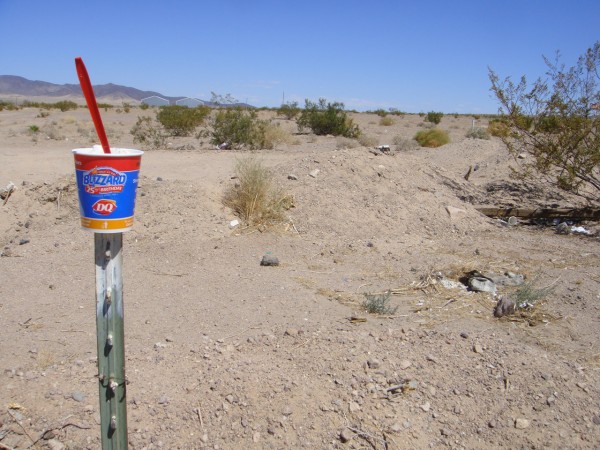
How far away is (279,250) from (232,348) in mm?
2668

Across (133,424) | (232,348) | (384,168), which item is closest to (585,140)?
(384,168)

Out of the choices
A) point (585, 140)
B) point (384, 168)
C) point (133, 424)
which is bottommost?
point (133, 424)

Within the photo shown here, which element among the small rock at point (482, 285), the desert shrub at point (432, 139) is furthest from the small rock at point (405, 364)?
the desert shrub at point (432, 139)

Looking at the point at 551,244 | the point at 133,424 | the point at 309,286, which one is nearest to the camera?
the point at 133,424

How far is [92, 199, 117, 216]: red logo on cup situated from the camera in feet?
7.19

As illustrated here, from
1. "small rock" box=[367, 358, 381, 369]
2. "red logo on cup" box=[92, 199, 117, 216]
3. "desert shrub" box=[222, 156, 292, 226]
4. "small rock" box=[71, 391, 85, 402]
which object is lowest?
"small rock" box=[71, 391, 85, 402]

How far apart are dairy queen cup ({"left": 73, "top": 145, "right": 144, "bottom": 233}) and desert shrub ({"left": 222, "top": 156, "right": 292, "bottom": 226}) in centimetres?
501

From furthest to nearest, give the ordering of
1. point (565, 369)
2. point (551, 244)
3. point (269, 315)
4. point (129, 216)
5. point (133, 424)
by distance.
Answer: point (551, 244)
point (269, 315)
point (565, 369)
point (133, 424)
point (129, 216)

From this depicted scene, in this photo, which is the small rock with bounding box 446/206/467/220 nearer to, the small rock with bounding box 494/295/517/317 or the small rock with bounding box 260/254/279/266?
the small rock with bounding box 260/254/279/266

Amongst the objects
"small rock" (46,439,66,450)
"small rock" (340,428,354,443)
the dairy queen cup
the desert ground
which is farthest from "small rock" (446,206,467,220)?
the dairy queen cup

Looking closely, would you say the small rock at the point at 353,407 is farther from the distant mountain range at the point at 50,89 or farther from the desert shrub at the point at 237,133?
the distant mountain range at the point at 50,89

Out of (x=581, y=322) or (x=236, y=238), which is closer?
(x=581, y=322)

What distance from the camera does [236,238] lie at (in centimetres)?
694

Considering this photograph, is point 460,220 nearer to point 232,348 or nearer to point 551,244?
point 551,244
